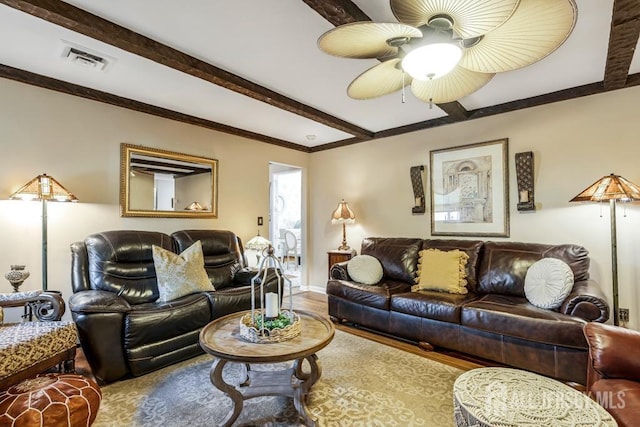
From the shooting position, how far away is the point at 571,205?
3.11 m

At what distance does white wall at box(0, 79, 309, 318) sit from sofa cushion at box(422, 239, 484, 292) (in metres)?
2.94

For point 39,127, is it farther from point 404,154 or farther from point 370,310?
point 404,154

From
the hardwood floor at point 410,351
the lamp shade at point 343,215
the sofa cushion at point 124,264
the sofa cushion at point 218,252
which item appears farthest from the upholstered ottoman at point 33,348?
the lamp shade at point 343,215

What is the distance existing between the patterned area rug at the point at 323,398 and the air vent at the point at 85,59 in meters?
2.48

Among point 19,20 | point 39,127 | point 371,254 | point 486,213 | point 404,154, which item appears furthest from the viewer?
point 404,154

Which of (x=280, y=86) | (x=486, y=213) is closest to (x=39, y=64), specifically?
(x=280, y=86)

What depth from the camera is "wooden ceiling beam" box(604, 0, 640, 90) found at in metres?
1.75

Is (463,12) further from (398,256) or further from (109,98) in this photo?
(109,98)

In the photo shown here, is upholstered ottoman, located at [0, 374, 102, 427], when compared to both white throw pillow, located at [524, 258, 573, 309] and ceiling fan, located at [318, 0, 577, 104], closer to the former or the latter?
ceiling fan, located at [318, 0, 577, 104]

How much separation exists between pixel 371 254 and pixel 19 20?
3.70 meters

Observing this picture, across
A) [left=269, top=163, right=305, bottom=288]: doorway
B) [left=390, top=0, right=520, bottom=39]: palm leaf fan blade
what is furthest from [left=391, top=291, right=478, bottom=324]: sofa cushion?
[left=269, top=163, right=305, bottom=288]: doorway

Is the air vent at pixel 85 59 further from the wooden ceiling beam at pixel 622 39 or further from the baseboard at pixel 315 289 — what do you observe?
the baseboard at pixel 315 289

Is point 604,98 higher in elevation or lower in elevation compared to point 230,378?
higher

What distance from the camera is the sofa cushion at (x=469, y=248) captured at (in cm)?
321
